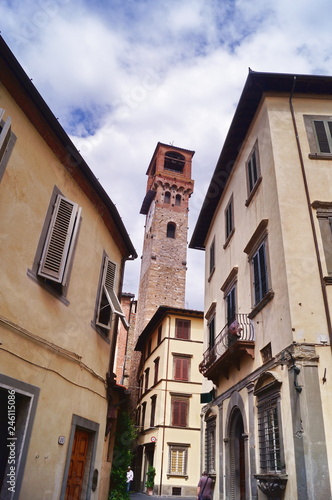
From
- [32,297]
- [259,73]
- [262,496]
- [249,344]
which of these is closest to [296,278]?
[249,344]

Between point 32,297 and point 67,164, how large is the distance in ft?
10.7

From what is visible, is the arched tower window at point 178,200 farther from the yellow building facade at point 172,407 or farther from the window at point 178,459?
the window at point 178,459

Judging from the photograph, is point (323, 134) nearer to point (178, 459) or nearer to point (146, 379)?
point (178, 459)

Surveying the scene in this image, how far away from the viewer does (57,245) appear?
8.08m

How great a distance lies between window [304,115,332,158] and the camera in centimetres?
998

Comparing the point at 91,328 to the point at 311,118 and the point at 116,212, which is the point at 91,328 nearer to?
the point at 116,212

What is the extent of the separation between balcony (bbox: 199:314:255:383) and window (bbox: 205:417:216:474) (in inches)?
60.8

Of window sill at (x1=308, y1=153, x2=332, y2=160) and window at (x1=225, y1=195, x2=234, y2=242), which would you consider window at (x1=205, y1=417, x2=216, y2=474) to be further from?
window sill at (x1=308, y1=153, x2=332, y2=160)

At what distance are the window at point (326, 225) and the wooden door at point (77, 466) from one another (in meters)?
6.36

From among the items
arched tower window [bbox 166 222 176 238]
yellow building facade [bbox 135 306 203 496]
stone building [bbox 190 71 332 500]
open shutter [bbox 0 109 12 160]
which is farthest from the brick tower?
open shutter [bbox 0 109 12 160]

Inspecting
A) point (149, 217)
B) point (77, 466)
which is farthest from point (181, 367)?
point (149, 217)

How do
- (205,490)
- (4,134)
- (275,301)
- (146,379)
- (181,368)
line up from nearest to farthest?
(4,134), (275,301), (205,490), (181,368), (146,379)

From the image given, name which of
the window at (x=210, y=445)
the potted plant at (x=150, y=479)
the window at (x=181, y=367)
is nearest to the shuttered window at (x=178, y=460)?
the potted plant at (x=150, y=479)

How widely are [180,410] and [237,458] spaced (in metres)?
14.0
